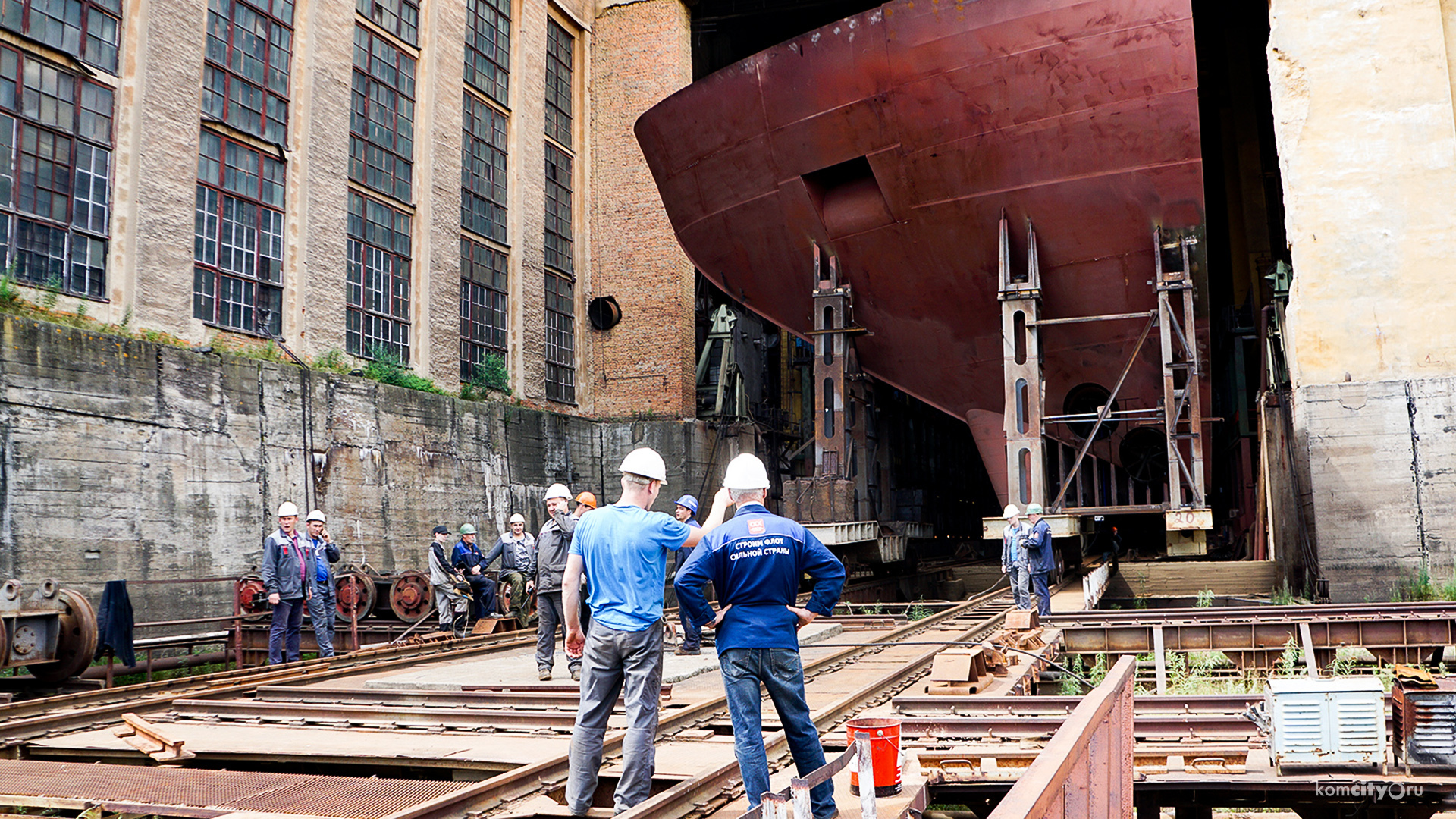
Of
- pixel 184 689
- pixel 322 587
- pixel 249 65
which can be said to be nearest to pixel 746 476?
pixel 184 689

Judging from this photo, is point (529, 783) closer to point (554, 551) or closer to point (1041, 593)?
point (554, 551)

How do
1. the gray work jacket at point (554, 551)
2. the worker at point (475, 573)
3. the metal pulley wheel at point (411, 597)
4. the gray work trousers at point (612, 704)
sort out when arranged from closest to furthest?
the gray work trousers at point (612, 704) → the gray work jacket at point (554, 551) → the worker at point (475, 573) → the metal pulley wheel at point (411, 597)

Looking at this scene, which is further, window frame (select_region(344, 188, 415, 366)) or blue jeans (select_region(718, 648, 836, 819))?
window frame (select_region(344, 188, 415, 366))

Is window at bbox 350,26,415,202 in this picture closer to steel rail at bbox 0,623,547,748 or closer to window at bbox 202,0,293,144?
window at bbox 202,0,293,144

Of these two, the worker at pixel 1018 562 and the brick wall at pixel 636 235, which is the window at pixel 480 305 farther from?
the worker at pixel 1018 562

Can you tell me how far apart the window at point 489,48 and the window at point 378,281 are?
159 inches

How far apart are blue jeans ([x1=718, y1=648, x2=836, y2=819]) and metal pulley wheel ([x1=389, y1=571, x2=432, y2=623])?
10.7 metres

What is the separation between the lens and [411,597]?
46.2ft

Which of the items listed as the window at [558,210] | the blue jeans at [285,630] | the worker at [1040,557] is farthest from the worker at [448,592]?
the window at [558,210]

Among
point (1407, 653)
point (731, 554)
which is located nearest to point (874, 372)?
point (1407, 653)

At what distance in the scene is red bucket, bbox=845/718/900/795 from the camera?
4164 millimetres

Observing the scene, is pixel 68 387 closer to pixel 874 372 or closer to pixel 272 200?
pixel 272 200

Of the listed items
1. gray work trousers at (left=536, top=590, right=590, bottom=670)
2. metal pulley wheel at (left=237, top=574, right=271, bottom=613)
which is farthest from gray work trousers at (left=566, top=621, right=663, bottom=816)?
metal pulley wheel at (left=237, top=574, right=271, bottom=613)

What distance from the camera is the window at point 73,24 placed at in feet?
45.1
